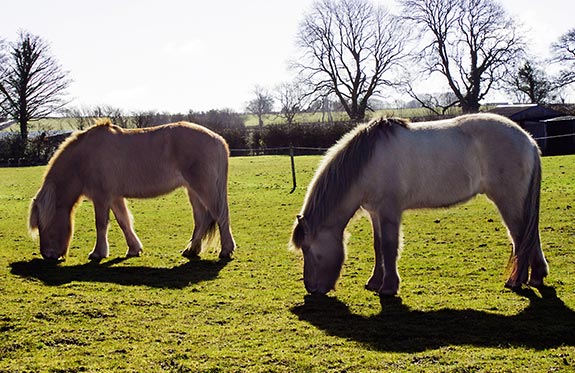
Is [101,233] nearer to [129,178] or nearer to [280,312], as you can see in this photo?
[129,178]

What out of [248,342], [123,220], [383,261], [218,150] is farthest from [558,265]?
[123,220]

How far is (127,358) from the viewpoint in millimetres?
4426

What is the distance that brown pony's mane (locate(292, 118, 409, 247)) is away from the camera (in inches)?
245

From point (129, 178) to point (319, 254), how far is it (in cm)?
396

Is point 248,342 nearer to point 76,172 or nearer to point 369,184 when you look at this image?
point 369,184

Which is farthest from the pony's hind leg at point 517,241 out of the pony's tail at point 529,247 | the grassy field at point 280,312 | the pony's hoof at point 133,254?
the pony's hoof at point 133,254

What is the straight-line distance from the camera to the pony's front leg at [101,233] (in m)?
8.92

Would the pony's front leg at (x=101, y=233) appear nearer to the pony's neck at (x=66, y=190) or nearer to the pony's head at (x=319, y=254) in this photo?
the pony's neck at (x=66, y=190)

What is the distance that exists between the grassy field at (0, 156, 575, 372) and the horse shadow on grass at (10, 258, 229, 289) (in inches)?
0.9

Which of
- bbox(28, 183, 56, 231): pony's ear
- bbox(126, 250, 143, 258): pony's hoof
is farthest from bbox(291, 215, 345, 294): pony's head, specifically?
bbox(28, 183, 56, 231): pony's ear

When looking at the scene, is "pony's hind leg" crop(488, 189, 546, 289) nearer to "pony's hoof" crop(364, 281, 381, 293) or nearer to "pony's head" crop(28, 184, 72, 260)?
"pony's hoof" crop(364, 281, 381, 293)

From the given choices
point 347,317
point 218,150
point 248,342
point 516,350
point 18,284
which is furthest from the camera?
point 218,150

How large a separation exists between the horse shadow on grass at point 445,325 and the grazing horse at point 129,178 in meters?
3.35

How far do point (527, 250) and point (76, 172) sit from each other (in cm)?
626
